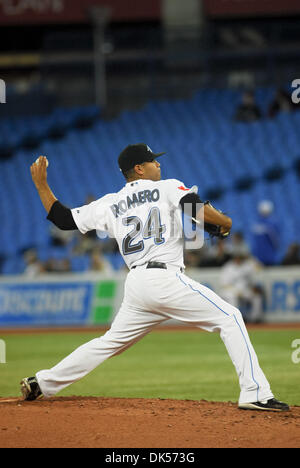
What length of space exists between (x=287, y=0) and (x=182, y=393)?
17057mm

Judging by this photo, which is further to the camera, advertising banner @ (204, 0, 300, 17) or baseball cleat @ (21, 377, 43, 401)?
advertising banner @ (204, 0, 300, 17)

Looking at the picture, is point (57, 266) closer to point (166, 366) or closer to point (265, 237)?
point (265, 237)

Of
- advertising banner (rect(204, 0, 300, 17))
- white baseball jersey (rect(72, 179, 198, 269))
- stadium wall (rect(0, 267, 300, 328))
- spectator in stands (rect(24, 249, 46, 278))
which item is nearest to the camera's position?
white baseball jersey (rect(72, 179, 198, 269))

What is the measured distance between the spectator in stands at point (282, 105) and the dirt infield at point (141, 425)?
15.3 metres

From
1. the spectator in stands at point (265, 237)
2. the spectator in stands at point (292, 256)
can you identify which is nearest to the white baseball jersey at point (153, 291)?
the spectator in stands at point (292, 256)

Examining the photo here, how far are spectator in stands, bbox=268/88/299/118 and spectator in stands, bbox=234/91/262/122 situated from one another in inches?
15.8

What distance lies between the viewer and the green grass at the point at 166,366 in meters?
7.24

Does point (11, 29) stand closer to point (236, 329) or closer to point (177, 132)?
point (177, 132)

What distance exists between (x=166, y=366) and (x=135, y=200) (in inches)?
159

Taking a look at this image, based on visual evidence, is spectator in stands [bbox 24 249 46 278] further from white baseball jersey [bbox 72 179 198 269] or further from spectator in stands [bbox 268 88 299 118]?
white baseball jersey [bbox 72 179 198 269]

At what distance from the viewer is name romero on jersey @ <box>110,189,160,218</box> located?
221 inches

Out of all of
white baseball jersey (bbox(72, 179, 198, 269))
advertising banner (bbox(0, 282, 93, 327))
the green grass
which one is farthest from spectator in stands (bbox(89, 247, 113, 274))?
white baseball jersey (bbox(72, 179, 198, 269))

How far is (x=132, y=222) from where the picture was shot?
5660 mm

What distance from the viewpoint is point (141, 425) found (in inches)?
203
